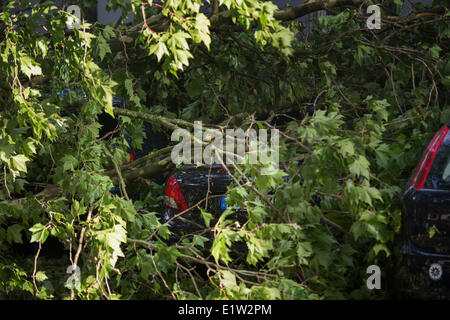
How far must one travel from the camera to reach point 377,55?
20.6 feet

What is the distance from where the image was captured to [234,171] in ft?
17.5

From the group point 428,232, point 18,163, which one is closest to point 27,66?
point 18,163

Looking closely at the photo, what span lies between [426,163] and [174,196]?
246 cm

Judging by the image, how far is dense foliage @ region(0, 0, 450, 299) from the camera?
4.50 metres

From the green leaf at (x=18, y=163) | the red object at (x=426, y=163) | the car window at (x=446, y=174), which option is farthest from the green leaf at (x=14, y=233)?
the car window at (x=446, y=174)

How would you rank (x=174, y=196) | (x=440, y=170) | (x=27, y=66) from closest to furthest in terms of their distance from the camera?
(x=440, y=170)
(x=27, y=66)
(x=174, y=196)

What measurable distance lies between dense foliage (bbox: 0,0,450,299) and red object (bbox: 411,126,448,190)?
0.28 meters

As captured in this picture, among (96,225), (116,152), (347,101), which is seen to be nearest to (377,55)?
(347,101)

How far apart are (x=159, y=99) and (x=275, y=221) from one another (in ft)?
9.44

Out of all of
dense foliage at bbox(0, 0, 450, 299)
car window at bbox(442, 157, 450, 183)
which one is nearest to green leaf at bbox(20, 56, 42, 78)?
dense foliage at bbox(0, 0, 450, 299)

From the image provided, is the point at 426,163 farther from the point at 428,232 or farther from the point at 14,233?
the point at 14,233

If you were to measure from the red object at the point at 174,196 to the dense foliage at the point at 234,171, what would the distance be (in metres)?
0.30

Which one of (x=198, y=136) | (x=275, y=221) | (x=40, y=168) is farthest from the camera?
(x=40, y=168)

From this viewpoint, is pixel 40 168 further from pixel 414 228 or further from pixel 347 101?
pixel 414 228
